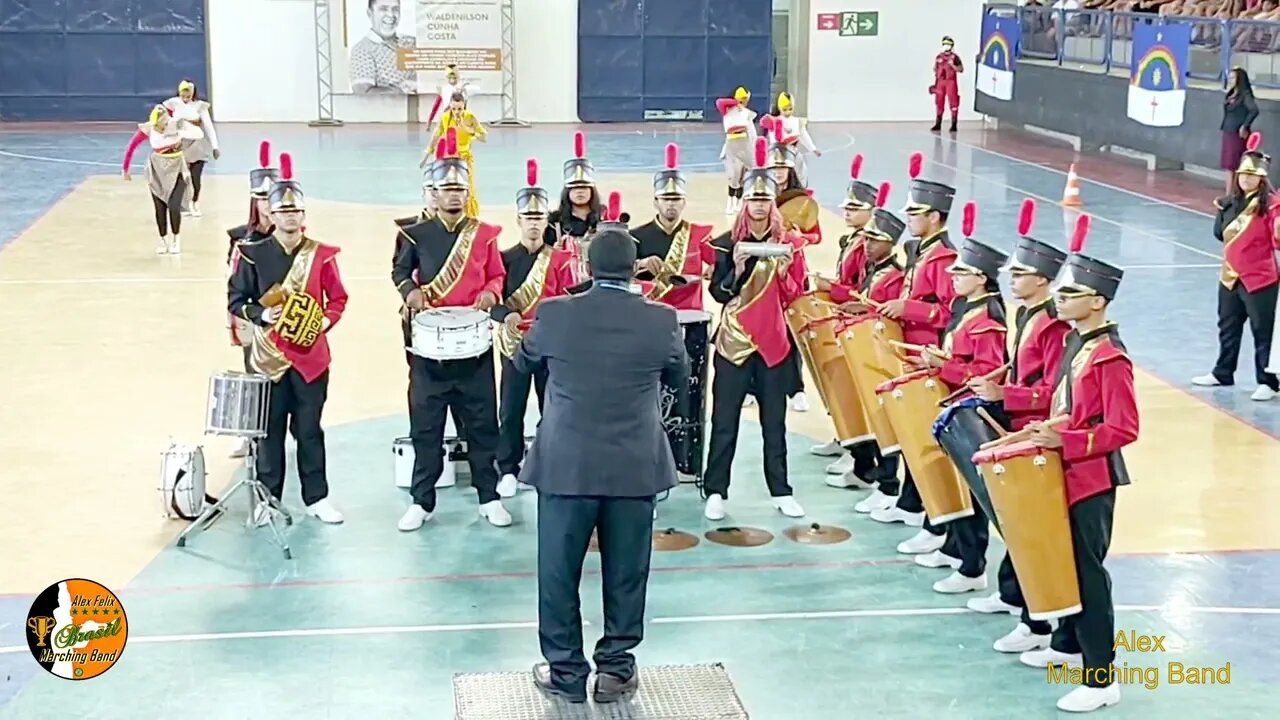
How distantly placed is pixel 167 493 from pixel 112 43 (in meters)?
29.8

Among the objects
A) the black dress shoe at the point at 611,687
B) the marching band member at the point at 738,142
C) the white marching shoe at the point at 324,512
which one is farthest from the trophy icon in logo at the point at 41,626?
the marching band member at the point at 738,142

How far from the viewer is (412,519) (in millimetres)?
10273

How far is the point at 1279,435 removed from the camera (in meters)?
12.5

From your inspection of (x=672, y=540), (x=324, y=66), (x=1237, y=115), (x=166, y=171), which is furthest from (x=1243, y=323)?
(x=324, y=66)

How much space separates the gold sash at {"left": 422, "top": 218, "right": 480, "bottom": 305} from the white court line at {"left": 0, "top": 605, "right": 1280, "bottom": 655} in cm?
236

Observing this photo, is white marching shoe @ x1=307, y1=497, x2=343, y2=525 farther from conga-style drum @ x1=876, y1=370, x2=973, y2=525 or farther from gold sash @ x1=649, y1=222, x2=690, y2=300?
conga-style drum @ x1=876, y1=370, x2=973, y2=525

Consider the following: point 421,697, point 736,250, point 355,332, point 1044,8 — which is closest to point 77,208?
point 355,332

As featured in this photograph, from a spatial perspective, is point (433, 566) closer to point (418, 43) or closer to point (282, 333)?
point (282, 333)

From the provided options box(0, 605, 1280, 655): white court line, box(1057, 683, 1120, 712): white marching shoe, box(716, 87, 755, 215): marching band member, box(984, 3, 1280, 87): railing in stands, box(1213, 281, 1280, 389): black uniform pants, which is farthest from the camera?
box(984, 3, 1280, 87): railing in stands

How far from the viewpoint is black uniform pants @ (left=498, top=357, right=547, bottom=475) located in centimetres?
1064

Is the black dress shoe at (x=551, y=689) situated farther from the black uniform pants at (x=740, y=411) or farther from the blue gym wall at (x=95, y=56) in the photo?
the blue gym wall at (x=95, y=56)

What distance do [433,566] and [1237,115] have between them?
717 inches

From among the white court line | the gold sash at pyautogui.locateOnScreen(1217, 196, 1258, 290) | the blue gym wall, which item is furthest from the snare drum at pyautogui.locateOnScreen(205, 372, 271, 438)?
the blue gym wall

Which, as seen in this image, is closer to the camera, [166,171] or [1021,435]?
[1021,435]
